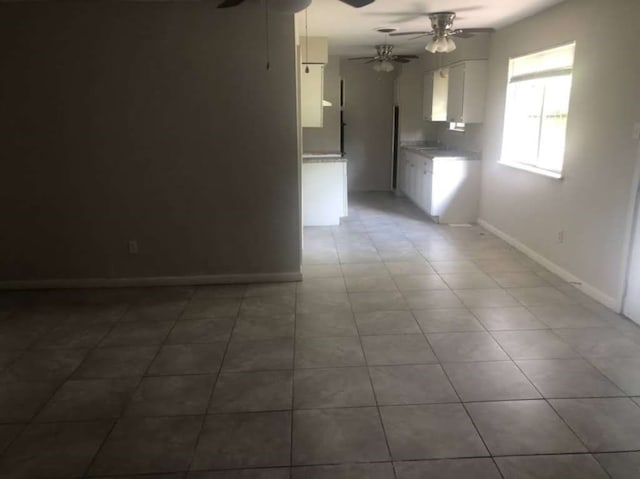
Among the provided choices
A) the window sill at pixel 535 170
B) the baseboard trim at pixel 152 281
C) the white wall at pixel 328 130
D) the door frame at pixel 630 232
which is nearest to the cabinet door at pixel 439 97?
the white wall at pixel 328 130

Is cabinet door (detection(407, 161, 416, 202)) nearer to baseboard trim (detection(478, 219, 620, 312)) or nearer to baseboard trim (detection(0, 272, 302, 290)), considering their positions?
baseboard trim (detection(478, 219, 620, 312))

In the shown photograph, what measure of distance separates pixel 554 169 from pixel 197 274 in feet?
11.6

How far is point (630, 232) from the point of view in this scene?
3594 mm

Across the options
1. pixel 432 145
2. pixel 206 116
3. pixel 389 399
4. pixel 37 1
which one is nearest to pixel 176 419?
pixel 389 399

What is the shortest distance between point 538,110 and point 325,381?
3859mm

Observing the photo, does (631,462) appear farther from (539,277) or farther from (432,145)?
(432,145)

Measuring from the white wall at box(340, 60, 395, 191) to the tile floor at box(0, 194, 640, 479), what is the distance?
5.21 meters

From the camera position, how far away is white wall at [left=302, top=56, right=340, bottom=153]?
8938 mm

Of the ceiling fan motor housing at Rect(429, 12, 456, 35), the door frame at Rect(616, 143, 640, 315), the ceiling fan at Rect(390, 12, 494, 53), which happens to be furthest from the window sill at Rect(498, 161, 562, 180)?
the ceiling fan motor housing at Rect(429, 12, 456, 35)

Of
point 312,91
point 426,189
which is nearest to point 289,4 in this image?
point 312,91

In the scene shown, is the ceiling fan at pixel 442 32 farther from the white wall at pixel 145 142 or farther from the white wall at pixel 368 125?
the white wall at pixel 368 125

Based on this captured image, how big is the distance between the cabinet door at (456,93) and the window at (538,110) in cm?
84

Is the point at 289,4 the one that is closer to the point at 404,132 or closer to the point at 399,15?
the point at 399,15

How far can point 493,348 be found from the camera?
125 inches
